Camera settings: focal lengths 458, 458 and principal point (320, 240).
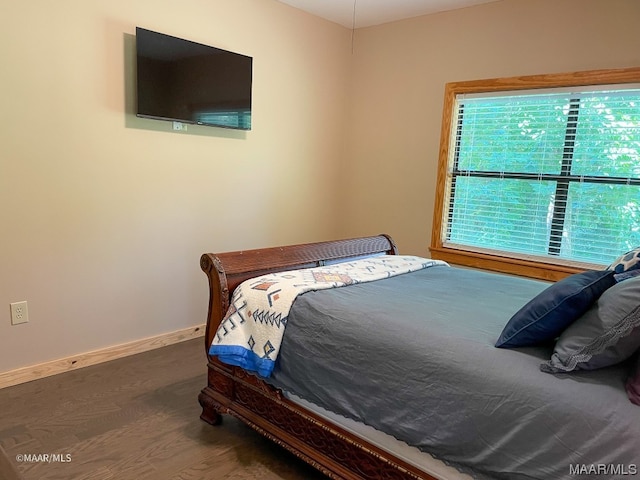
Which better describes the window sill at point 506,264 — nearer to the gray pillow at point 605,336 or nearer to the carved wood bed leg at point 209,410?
the gray pillow at point 605,336

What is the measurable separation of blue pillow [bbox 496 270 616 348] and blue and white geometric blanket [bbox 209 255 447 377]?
2.90 ft

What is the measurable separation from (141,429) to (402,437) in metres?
1.37

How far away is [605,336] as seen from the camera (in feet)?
4.35

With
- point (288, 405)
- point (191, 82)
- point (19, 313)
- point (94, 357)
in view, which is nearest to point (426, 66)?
point (191, 82)

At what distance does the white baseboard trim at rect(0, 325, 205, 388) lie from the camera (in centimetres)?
266

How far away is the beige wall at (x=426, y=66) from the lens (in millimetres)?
3150

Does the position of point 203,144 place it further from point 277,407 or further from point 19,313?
point 277,407

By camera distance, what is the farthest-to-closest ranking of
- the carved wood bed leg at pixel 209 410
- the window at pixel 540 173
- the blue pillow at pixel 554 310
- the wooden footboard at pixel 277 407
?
the window at pixel 540 173 → the carved wood bed leg at pixel 209 410 → the wooden footboard at pixel 277 407 → the blue pillow at pixel 554 310

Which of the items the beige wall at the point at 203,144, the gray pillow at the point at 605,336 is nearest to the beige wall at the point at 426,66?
the beige wall at the point at 203,144

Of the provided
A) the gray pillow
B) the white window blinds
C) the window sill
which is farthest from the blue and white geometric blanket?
the white window blinds

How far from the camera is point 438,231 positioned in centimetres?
396

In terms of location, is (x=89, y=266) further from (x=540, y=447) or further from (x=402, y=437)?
(x=540, y=447)

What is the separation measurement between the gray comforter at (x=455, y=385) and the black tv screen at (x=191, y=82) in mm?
1790

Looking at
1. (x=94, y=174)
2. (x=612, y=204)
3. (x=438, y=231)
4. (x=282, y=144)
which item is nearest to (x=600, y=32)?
(x=612, y=204)
